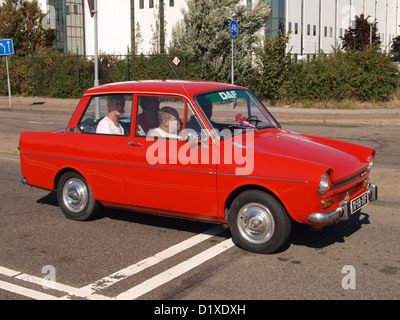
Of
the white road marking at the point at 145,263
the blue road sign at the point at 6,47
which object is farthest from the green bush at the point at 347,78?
the white road marking at the point at 145,263

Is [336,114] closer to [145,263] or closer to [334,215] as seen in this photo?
[334,215]

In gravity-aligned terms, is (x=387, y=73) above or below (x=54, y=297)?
above

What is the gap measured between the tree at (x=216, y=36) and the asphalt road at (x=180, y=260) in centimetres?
2312

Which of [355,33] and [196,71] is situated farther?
[355,33]

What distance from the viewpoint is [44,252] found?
224 inches

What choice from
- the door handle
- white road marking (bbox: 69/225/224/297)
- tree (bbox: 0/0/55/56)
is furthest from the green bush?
tree (bbox: 0/0/55/56)

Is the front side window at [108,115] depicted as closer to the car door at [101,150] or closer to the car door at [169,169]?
the car door at [101,150]

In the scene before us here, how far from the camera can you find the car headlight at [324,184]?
5.02 m

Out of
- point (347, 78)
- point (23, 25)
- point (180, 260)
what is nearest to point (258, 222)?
point (180, 260)

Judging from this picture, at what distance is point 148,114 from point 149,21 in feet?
164

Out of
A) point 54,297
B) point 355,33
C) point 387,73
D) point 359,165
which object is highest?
point 355,33

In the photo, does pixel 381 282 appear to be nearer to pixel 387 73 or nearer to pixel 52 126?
pixel 52 126

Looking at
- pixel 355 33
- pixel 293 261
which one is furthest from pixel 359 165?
pixel 355 33

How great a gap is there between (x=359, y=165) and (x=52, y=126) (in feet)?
46.9
